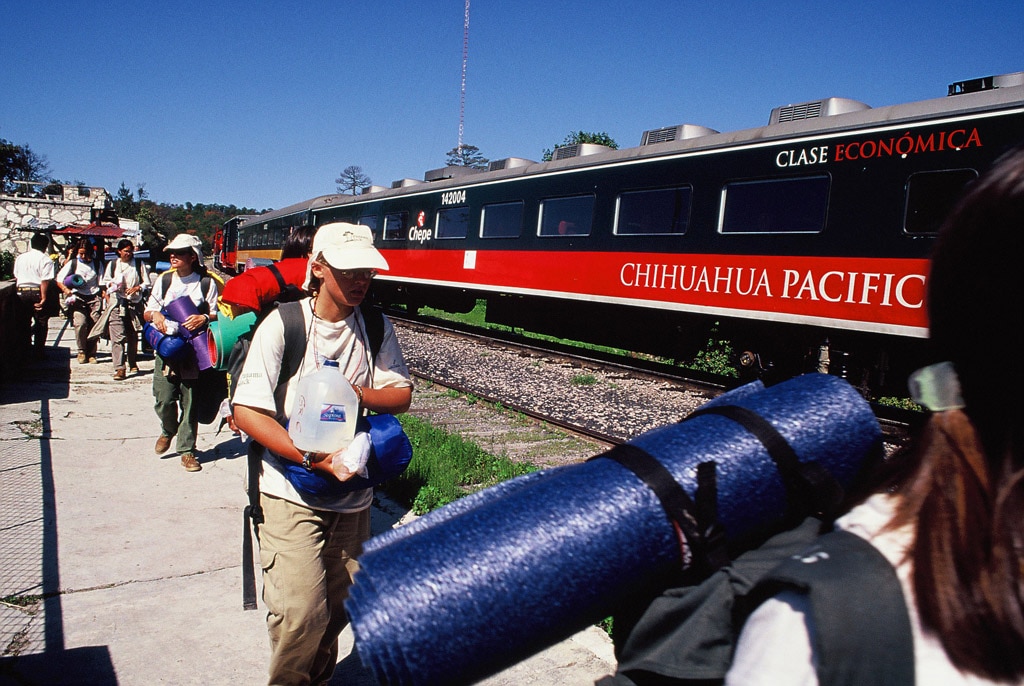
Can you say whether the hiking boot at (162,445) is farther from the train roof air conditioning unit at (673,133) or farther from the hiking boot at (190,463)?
the train roof air conditioning unit at (673,133)

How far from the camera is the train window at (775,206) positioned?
339 inches

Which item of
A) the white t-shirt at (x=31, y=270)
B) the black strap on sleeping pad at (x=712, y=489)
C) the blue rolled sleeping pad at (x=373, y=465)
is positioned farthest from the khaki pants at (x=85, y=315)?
the black strap on sleeping pad at (x=712, y=489)

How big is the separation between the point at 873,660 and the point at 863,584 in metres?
0.08

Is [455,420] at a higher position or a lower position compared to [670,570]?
lower

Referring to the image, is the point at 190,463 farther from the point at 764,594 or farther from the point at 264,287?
the point at 764,594

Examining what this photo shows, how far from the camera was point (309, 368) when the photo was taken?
253 cm

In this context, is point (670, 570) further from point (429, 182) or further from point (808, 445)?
point (429, 182)

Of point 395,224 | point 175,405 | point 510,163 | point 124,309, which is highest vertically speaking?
point 510,163

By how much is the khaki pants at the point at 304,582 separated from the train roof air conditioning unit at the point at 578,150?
10.4 meters

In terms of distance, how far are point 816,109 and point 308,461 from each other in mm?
8654

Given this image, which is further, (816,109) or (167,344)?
(816,109)

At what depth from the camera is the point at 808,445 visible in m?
1.08

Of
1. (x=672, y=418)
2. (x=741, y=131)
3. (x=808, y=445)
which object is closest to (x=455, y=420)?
(x=672, y=418)

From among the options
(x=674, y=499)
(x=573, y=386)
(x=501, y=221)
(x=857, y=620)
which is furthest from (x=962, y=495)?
(x=501, y=221)
